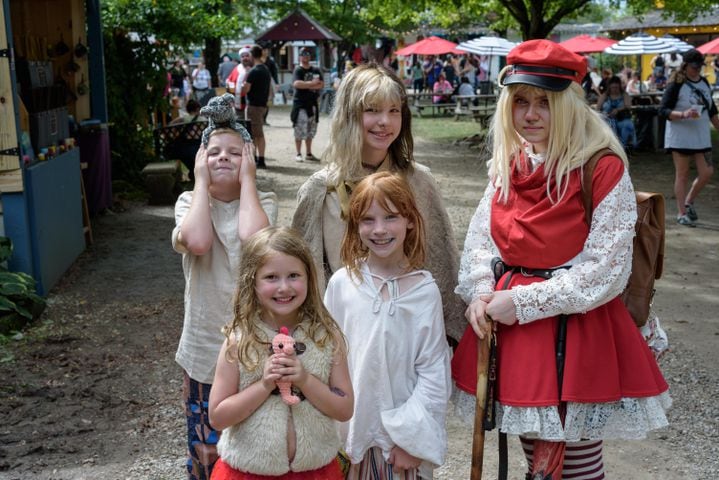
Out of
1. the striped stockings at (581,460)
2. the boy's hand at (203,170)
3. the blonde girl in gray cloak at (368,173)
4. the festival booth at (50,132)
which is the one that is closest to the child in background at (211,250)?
the boy's hand at (203,170)

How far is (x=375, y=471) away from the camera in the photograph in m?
2.81

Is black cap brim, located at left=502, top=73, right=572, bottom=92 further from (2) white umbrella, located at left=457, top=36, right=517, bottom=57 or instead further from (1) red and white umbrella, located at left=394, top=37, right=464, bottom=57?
(1) red and white umbrella, located at left=394, top=37, right=464, bottom=57

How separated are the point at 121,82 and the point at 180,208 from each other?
31.5ft

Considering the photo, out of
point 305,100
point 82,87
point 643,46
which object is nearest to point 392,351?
point 82,87

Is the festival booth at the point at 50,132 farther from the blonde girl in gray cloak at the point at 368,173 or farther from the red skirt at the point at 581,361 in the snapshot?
the red skirt at the point at 581,361

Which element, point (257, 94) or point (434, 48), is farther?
point (434, 48)

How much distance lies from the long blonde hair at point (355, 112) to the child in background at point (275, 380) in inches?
22.3

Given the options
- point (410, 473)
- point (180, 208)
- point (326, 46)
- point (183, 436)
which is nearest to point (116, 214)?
point (183, 436)

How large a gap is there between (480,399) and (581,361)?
0.34 meters

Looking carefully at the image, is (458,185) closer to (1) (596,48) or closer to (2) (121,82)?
(2) (121,82)

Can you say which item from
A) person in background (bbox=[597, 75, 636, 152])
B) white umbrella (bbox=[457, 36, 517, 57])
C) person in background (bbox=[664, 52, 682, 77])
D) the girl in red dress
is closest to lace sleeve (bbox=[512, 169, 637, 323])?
the girl in red dress

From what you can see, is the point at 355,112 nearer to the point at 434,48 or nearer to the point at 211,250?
the point at 211,250

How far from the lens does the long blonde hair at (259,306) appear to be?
2.55 metres

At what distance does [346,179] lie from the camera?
10.2ft
